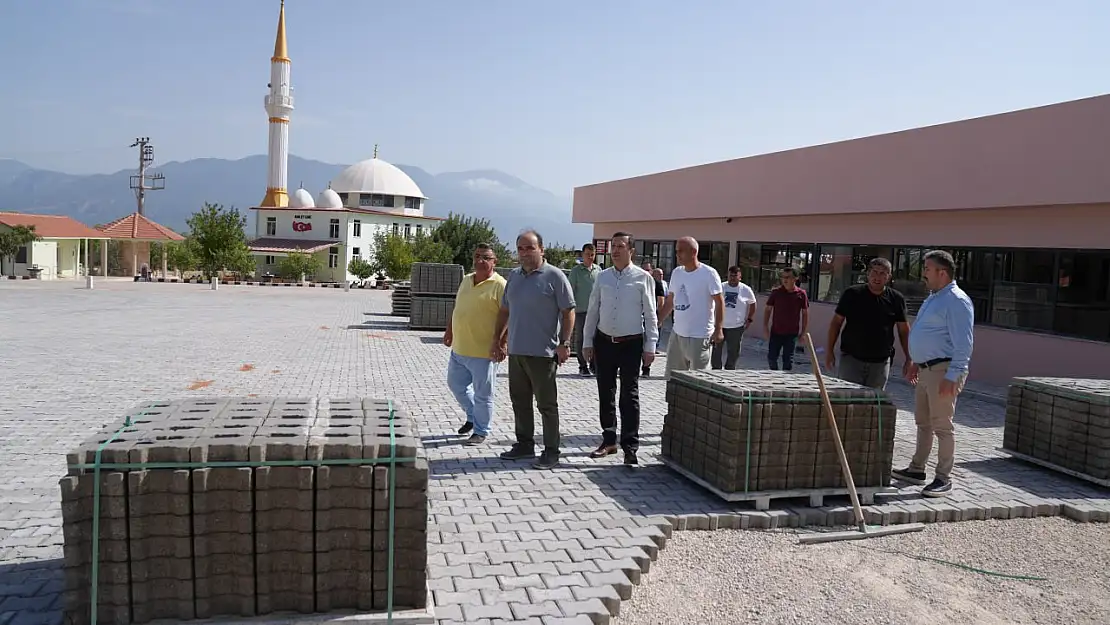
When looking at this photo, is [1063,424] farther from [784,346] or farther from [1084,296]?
[1084,296]

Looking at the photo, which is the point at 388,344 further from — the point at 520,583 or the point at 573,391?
the point at 520,583

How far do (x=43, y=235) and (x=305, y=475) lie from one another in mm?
48832

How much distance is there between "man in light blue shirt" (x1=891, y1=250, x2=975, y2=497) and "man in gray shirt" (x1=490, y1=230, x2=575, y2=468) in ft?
9.12

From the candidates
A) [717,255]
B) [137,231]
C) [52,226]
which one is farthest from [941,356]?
[137,231]

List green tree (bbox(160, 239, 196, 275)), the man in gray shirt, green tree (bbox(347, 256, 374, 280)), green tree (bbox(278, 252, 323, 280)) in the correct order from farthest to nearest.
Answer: green tree (bbox(160, 239, 196, 275))
green tree (bbox(347, 256, 374, 280))
green tree (bbox(278, 252, 323, 280))
the man in gray shirt

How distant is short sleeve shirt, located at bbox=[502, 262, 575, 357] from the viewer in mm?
6707

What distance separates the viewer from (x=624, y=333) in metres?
6.90

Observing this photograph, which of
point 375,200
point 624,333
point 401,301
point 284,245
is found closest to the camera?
point 624,333

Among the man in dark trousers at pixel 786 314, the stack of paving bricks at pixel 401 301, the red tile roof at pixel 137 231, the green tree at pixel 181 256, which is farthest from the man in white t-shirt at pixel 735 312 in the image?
the green tree at pixel 181 256

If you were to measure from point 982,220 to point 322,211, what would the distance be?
215ft

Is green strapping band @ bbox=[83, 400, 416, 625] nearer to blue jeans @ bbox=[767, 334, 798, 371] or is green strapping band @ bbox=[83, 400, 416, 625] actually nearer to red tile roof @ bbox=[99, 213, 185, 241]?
blue jeans @ bbox=[767, 334, 798, 371]

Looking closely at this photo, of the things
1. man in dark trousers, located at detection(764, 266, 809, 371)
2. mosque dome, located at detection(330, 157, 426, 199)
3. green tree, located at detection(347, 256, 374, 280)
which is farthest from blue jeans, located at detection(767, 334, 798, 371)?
mosque dome, located at detection(330, 157, 426, 199)

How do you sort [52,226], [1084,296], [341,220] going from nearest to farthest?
[1084,296] < [52,226] < [341,220]

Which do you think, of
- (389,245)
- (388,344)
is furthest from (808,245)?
(389,245)
